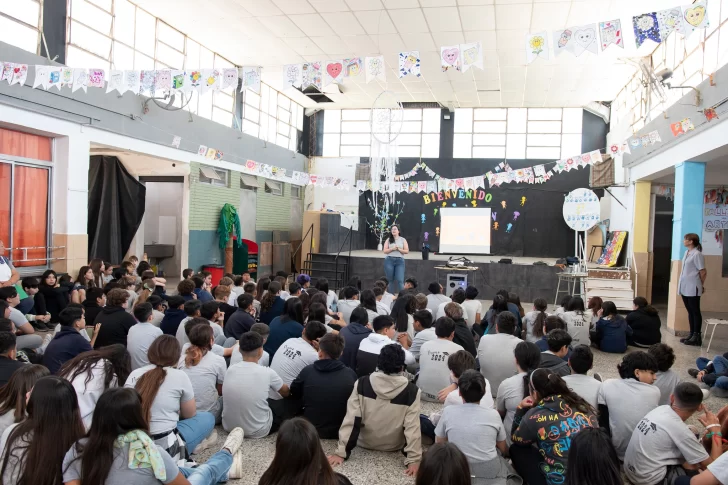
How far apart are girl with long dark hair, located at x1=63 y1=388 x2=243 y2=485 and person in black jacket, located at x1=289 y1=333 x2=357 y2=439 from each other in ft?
4.75

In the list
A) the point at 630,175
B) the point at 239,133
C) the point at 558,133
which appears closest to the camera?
the point at 630,175

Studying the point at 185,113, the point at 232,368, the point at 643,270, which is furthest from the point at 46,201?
the point at 643,270

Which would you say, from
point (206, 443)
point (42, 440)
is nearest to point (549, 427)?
point (206, 443)

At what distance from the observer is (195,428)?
332 centimetres

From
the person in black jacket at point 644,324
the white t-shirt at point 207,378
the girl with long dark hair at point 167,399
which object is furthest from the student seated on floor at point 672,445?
the person in black jacket at point 644,324

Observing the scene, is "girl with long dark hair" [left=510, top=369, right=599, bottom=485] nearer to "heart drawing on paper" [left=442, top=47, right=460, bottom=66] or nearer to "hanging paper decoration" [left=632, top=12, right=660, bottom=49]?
"hanging paper decoration" [left=632, top=12, right=660, bottom=49]

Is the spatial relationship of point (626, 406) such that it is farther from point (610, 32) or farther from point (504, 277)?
point (504, 277)

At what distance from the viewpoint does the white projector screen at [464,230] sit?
15.6 m

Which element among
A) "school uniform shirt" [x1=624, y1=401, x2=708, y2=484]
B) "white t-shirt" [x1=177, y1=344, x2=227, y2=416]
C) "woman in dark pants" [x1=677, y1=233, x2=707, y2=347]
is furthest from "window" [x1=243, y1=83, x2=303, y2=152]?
"school uniform shirt" [x1=624, y1=401, x2=708, y2=484]

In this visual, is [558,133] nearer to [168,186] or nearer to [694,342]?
[694,342]

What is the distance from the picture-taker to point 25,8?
23.5ft

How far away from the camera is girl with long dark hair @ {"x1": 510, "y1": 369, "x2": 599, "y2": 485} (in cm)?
275

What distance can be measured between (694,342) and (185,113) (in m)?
9.87

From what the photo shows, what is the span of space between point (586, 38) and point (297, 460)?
18.2 feet
